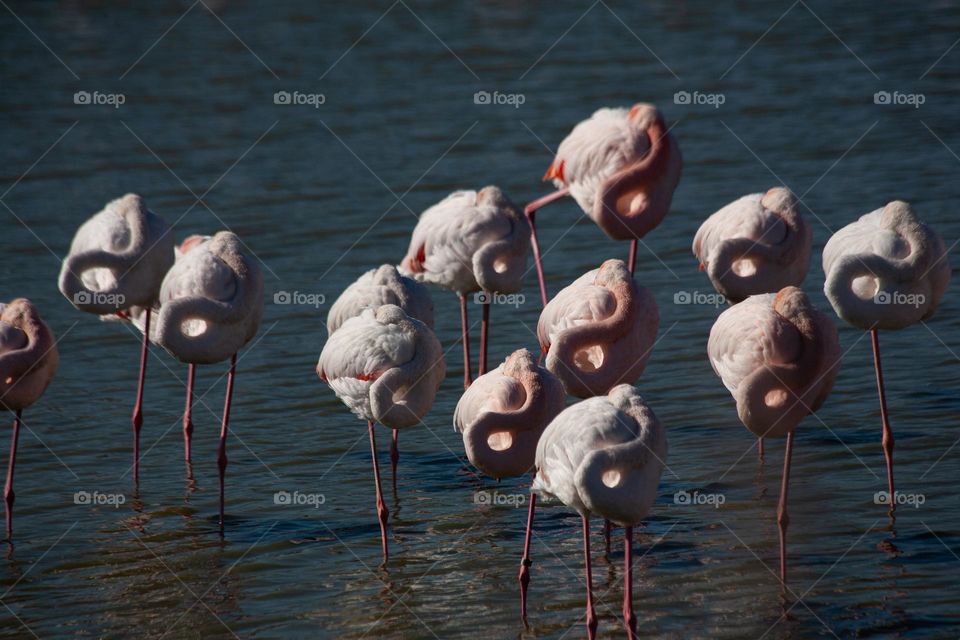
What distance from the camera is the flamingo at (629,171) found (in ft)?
24.9

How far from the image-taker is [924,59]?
14492 mm

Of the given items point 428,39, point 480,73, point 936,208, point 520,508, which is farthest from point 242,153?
point 520,508

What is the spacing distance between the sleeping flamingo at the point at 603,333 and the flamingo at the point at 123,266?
231 centimetres

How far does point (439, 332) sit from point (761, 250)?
2546mm

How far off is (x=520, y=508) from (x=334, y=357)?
1147 millimetres

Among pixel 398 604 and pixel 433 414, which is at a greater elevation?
pixel 433 414

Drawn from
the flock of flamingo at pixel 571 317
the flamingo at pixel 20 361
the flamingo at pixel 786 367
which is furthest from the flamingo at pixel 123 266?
the flamingo at pixel 786 367

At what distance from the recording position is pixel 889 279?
6.35 m

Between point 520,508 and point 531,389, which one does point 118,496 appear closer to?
point 520,508

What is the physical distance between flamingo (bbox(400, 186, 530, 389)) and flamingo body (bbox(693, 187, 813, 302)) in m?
1.17

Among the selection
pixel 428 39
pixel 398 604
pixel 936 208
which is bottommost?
pixel 398 604

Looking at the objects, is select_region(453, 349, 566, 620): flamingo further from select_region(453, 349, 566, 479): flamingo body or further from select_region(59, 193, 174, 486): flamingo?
select_region(59, 193, 174, 486): flamingo

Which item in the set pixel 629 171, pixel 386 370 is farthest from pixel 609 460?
pixel 629 171

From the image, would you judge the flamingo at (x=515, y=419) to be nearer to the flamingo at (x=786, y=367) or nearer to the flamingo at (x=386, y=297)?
the flamingo at (x=786, y=367)
